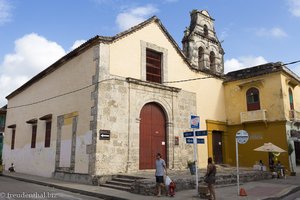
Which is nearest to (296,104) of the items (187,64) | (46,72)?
(187,64)

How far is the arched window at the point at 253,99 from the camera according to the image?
64.4ft

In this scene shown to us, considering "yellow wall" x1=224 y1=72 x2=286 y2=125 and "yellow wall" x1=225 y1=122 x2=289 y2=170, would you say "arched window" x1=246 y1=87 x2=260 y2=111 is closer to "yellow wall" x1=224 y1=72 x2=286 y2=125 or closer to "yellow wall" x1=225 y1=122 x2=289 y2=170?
"yellow wall" x1=224 y1=72 x2=286 y2=125

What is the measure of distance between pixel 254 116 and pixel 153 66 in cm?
801

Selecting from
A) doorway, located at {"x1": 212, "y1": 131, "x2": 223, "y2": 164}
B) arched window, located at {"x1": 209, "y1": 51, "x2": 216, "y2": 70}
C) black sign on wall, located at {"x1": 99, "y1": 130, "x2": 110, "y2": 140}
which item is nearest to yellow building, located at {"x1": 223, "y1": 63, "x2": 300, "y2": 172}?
doorway, located at {"x1": 212, "y1": 131, "x2": 223, "y2": 164}

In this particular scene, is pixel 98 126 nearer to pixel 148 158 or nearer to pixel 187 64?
pixel 148 158

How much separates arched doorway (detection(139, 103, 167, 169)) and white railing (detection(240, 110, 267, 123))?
6.73 meters

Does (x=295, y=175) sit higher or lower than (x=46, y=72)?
lower

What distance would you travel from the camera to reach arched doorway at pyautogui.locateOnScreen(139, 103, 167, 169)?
1465cm

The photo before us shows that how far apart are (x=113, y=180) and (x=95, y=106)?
346cm

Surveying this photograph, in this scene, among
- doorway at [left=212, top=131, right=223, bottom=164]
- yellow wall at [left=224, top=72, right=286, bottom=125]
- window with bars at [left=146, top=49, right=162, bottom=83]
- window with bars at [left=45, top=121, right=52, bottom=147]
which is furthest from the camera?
doorway at [left=212, top=131, right=223, bottom=164]

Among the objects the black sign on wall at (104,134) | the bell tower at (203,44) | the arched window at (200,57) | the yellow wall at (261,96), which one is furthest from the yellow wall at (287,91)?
the black sign on wall at (104,134)

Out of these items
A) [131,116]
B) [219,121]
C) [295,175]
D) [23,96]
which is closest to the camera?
[131,116]

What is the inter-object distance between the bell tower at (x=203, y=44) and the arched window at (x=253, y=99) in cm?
369

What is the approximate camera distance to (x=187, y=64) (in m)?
18.1
